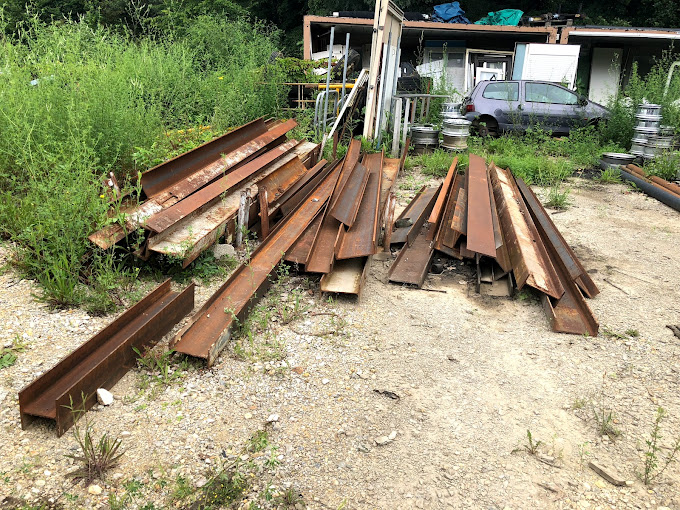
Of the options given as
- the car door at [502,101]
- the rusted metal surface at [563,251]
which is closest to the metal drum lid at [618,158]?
the car door at [502,101]

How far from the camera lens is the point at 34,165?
13.5 feet

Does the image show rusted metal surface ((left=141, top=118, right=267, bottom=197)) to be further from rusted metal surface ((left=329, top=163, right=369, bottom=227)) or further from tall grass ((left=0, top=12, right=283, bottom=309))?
rusted metal surface ((left=329, top=163, right=369, bottom=227))

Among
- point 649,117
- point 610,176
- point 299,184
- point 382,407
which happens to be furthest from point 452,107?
point 382,407

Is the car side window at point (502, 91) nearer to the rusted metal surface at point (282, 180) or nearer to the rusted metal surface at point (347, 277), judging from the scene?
the rusted metal surface at point (282, 180)

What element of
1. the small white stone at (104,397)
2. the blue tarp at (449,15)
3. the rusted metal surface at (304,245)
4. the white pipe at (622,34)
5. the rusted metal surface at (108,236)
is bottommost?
the small white stone at (104,397)

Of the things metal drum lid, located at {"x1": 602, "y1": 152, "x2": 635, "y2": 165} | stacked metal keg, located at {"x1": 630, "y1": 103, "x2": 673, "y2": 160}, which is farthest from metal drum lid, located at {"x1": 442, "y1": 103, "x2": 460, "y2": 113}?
stacked metal keg, located at {"x1": 630, "y1": 103, "x2": 673, "y2": 160}

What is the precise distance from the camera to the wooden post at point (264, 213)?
4930 mm

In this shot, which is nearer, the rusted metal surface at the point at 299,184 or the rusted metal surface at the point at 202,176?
the rusted metal surface at the point at 202,176

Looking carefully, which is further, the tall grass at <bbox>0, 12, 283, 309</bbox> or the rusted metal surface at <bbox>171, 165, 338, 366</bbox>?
the tall grass at <bbox>0, 12, 283, 309</bbox>

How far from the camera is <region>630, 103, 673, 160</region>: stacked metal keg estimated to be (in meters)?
9.03

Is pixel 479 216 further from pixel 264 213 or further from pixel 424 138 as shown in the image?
pixel 424 138

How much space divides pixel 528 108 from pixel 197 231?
8759 mm

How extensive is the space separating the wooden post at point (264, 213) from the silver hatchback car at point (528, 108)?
712 cm

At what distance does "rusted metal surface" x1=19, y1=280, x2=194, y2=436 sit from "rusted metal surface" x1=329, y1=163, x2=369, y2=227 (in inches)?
66.3
